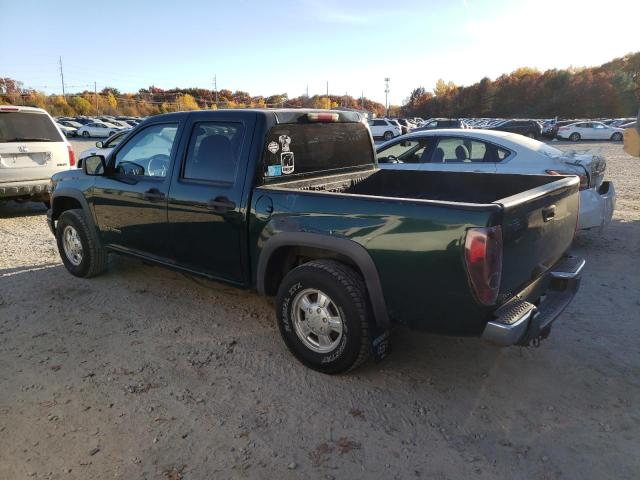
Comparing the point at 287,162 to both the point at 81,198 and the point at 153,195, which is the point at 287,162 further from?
the point at 81,198

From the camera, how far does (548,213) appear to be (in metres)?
3.26

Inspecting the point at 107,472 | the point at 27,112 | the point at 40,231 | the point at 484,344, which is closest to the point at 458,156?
the point at 484,344

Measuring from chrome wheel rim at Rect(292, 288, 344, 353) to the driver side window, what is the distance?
181 centimetres

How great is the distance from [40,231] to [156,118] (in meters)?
4.69

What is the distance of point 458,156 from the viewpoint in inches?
275

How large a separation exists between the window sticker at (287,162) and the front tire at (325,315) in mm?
930

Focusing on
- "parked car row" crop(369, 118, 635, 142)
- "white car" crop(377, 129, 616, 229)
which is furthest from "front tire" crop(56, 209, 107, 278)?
"parked car row" crop(369, 118, 635, 142)

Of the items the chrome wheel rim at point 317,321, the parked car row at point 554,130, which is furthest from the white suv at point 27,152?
the parked car row at point 554,130

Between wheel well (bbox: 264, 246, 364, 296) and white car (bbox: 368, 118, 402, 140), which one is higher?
white car (bbox: 368, 118, 402, 140)

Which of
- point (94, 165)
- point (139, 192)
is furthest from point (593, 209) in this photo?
point (94, 165)

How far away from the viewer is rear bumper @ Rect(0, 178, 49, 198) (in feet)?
26.6

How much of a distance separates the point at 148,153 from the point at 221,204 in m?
1.38

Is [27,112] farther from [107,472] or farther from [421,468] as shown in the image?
[421,468]

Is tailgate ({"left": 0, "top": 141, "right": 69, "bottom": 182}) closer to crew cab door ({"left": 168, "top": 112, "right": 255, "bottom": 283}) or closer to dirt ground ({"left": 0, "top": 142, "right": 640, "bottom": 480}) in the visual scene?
dirt ground ({"left": 0, "top": 142, "right": 640, "bottom": 480})
